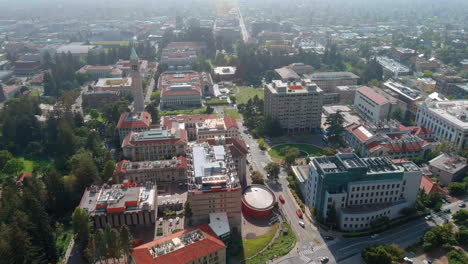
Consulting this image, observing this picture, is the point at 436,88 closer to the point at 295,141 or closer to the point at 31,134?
the point at 295,141

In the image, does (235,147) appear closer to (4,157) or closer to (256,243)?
(256,243)

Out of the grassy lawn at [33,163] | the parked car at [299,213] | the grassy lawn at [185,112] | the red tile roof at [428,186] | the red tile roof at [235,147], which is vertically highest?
the red tile roof at [235,147]

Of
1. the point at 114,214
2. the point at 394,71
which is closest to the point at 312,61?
the point at 394,71

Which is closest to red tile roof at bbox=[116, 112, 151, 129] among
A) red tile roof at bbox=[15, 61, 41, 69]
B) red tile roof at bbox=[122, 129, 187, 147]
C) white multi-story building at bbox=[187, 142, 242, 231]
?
red tile roof at bbox=[122, 129, 187, 147]

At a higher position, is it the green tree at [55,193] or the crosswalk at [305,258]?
the green tree at [55,193]

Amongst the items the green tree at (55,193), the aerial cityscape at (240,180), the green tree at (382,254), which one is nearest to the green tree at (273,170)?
the aerial cityscape at (240,180)

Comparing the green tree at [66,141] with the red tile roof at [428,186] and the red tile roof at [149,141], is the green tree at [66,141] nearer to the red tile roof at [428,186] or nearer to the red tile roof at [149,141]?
the red tile roof at [149,141]
